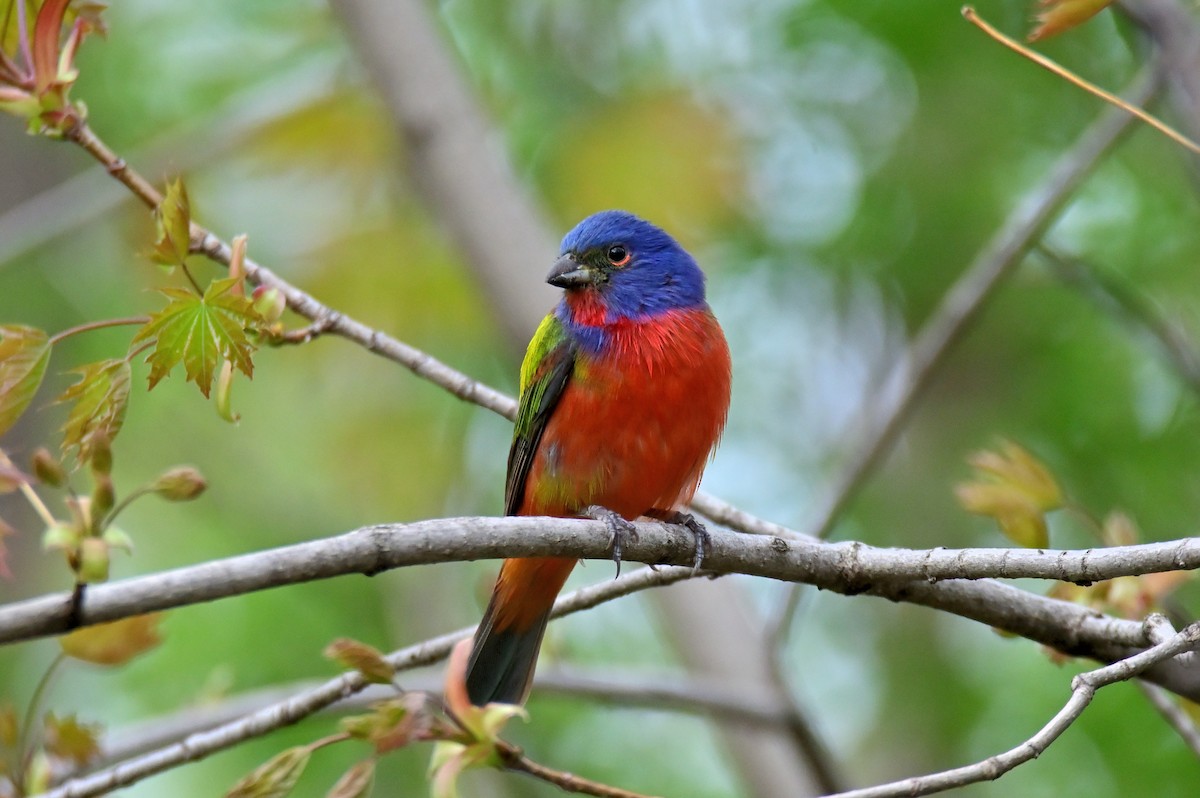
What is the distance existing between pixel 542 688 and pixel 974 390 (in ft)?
16.9

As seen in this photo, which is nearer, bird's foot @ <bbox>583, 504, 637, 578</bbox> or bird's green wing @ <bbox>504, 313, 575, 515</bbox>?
bird's foot @ <bbox>583, 504, 637, 578</bbox>

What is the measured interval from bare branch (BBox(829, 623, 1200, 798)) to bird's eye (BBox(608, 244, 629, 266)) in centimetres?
332

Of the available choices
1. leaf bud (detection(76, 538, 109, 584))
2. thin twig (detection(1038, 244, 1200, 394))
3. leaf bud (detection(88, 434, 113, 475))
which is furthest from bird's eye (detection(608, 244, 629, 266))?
leaf bud (detection(76, 538, 109, 584))

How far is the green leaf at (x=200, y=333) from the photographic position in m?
3.05

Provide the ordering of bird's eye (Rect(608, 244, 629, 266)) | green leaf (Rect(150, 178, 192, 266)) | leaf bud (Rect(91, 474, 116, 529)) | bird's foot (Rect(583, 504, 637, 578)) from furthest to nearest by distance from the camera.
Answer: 1. bird's eye (Rect(608, 244, 629, 266))
2. bird's foot (Rect(583, 504, 637, 578))
3. green leaf (Rect(150, 178, 192, 266))
4. leaf bud (Rect(91, 474, 116, 529))

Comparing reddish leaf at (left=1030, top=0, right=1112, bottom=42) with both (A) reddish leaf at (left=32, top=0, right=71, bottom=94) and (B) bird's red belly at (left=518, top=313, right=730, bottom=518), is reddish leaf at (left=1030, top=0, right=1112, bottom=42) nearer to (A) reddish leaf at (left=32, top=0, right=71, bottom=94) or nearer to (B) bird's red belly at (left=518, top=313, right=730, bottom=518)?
(B) bird's red belly at (left=518, top=313, right=730, bottom=518)

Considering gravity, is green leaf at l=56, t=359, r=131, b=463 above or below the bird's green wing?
above

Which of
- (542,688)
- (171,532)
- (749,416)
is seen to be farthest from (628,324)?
(171,532)

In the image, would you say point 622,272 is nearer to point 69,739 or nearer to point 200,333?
point 200,333

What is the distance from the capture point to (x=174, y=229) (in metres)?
3.11

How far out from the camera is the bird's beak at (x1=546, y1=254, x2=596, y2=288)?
5.55 m

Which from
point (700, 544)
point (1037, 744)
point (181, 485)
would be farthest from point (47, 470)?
point (1037, 744)

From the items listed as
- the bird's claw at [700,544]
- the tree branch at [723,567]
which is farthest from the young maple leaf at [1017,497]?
the bird's claw at [700,544]

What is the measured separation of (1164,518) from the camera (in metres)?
7.29
